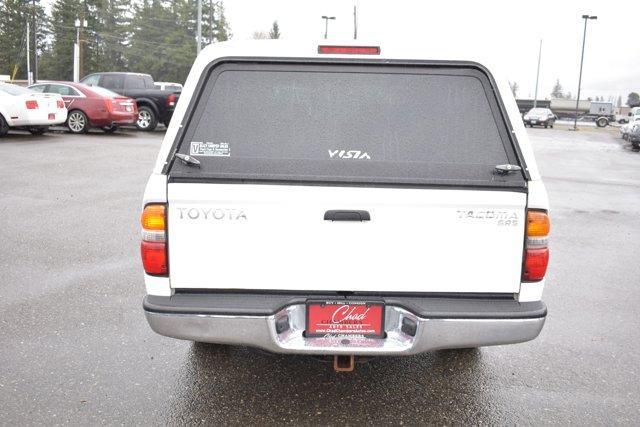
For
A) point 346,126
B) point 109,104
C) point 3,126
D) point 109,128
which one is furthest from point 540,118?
point 346,126

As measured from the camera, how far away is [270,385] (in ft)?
11.7

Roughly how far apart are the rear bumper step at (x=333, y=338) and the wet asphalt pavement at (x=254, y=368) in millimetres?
541

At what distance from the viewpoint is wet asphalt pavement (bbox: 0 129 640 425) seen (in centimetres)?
330

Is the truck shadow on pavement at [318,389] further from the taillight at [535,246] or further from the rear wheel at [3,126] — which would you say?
the rear wheel at [3,126]

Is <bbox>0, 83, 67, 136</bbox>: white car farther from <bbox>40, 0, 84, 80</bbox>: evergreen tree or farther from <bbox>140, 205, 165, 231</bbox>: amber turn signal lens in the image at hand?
<bbox>40, 0, 84, 80</bbox>: evergreen tree

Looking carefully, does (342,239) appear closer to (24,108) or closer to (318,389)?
(318,389)

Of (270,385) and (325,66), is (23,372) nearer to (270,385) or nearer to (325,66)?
(270,385)

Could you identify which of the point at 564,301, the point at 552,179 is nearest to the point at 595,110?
the point at 552,179

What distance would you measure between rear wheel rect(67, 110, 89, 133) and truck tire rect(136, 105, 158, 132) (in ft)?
6.97

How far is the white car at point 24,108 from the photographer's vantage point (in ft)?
52.8

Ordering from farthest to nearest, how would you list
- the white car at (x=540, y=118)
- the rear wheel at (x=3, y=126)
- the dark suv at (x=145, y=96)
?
the white car at (x=540, y=118) → the dark suv at (x=145, y=96) → the rear wheel at (x=3, y=126)

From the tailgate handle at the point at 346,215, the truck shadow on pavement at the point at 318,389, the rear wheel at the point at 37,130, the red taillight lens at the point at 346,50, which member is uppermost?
the red taillight lens at the point at 346,50

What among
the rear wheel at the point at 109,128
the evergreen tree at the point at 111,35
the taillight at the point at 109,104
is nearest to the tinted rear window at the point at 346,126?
the taillight at the point at 109,104

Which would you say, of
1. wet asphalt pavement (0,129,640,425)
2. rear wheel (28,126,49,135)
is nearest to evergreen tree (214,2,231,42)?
rear wheel (28,126,49,135)
